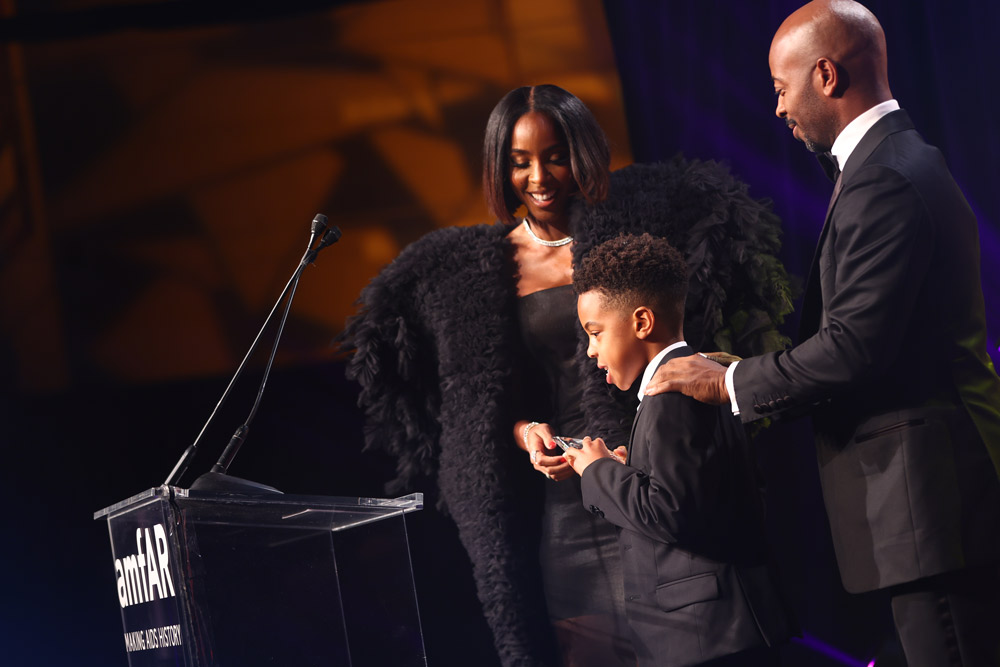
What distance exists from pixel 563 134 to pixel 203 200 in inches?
67.5

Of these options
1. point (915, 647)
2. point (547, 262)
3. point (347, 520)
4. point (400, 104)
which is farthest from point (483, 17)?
point (915, 647)

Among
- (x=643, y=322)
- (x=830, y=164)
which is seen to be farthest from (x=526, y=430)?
(x=830, y=164)

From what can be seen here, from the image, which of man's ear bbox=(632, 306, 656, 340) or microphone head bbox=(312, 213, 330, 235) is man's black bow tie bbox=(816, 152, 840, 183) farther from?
microphone head bbox=(312, 213, 330, 235)

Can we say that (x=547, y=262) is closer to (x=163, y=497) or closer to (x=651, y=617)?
(x=651, y=617)

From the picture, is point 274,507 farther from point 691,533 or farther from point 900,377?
point 900,377

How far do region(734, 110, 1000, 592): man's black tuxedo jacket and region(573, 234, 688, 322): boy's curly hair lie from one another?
279 mm

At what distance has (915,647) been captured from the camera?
1418 millimetres

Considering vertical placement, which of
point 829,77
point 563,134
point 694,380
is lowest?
point 694,380

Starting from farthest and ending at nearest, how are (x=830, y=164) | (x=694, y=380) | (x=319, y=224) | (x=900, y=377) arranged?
1. (x=319, y=224)
2. (x=830, y=164)
3. (x=694, y=380)
4. (x=900, y=377)

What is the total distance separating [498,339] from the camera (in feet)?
7.49

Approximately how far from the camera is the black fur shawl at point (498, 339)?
2189 mm

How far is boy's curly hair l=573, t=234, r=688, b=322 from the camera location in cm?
176

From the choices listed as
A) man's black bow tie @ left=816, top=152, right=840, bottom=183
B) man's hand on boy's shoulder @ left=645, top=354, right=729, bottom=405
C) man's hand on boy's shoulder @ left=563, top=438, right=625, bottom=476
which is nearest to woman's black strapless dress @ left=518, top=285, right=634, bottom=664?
man's hand on boy's shoulder @ left=563, top=438, right=625, bottom=476

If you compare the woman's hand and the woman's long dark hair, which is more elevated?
the woman's long dark hair
